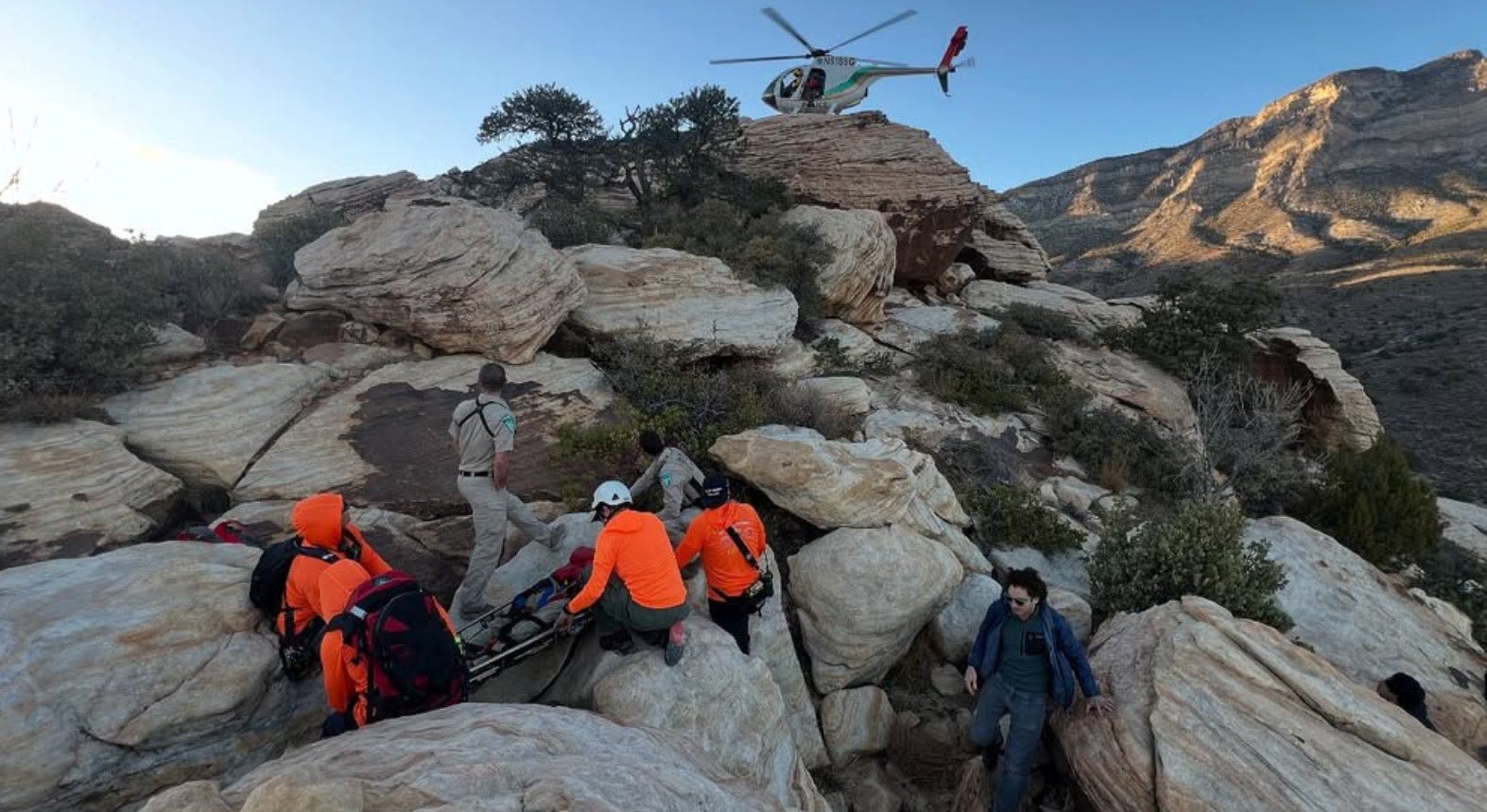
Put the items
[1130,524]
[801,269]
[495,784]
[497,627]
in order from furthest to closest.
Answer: [801,269] → [1130,524] → [497,627] → [495,784]

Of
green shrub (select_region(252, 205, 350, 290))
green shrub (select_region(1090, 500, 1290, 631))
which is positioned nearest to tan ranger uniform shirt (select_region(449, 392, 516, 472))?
green shrub (select_region(1090, 500, 1290, 631))

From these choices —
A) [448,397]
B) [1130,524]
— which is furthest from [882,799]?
[448,397]

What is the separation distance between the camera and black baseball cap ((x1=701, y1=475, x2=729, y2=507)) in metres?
5.53

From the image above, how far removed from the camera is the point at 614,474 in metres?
8.05

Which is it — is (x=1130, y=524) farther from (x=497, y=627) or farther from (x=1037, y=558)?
(x=497, y=627)

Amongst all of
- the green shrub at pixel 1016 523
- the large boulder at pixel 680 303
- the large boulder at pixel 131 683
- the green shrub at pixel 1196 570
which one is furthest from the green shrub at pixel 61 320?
the green shrub at pixel 1196 570

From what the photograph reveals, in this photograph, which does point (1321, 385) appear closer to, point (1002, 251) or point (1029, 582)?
point (1002, 251)

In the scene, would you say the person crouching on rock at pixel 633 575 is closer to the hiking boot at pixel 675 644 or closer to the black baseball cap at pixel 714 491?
the hiking boot at pixel 675 644

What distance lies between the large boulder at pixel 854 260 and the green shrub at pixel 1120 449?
5413 millimetres

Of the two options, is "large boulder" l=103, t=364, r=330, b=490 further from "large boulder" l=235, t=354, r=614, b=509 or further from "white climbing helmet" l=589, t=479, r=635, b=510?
"white climbing helmet" l=589, t=479, r=635, b=510

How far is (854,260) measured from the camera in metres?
15.7

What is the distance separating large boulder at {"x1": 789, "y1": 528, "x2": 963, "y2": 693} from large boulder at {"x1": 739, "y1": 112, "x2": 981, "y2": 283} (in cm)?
1388

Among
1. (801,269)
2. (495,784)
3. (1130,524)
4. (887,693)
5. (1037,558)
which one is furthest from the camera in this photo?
(801,269)

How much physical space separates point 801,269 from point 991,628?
1041cm
